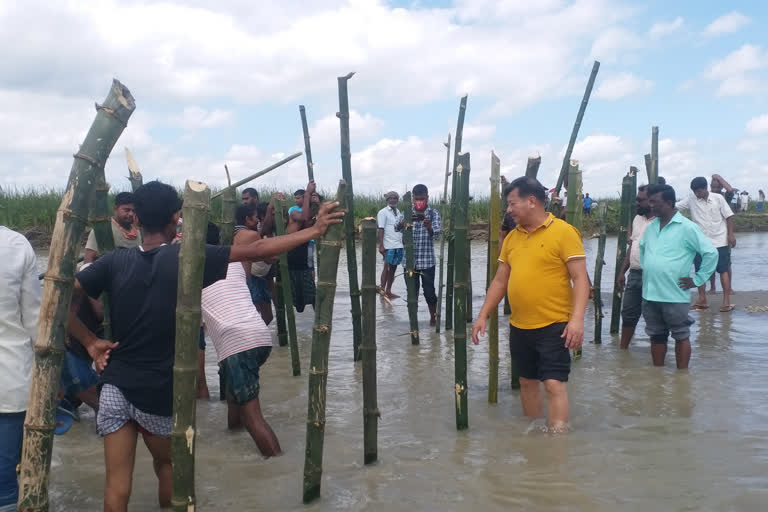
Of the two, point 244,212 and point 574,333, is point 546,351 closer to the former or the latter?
point 574,333

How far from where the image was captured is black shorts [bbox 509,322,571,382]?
4316 millimetres

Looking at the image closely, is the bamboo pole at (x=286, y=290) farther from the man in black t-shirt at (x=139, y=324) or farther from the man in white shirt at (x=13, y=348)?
the man in white shirt at (x=13, y=348)

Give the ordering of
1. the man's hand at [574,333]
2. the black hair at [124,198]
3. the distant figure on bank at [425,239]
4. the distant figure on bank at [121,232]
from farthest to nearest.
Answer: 1. the distant figure on bank at [425,239]
2. the distant figure on bank at [121,232]
3. the black hair at [124,198]
4. the man's hand at [574,333]

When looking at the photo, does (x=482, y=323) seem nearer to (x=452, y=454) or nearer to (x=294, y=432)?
(x=452, y=454)

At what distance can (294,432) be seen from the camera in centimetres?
482

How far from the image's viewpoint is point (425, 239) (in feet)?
30.0

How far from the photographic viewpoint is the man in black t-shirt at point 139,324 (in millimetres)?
2938

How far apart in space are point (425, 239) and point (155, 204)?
6.32 metres

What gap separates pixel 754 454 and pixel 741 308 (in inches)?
247

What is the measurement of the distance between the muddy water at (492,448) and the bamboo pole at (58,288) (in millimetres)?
1314

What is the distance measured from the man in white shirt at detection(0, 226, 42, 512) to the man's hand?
2.82 meters

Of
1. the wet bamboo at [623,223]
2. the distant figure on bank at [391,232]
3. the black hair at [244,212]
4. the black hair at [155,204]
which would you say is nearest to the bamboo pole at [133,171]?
the black hair at [155,204]

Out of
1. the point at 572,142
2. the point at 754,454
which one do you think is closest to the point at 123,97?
the point at 754,454

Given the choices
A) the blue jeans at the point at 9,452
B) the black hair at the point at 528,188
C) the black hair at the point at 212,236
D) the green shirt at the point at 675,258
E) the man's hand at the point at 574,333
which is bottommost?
the blue jeans at the point at 9,452
